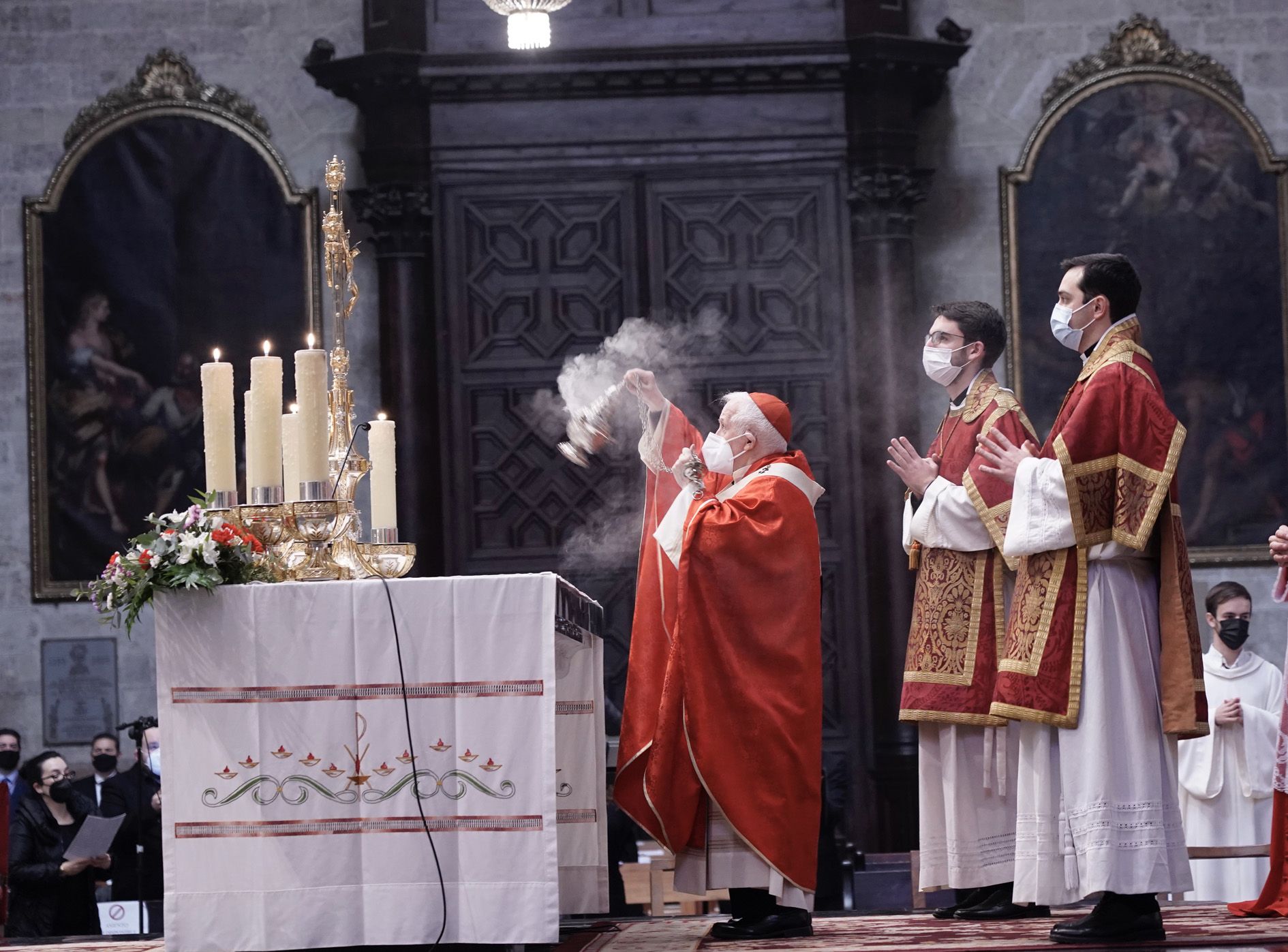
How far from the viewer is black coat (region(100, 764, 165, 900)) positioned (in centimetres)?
816

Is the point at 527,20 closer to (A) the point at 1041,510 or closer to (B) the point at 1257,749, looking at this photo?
(A) the point at 1041,510

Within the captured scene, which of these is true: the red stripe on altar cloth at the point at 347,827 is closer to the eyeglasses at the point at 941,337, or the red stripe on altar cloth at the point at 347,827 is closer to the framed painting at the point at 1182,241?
the eyeglasses at the point at 941,337

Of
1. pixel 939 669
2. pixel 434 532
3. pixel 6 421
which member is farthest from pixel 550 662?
pixel 6 421

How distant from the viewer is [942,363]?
5789 millimetres

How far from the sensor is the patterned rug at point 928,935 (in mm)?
4531

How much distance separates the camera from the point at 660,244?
10.1 metres

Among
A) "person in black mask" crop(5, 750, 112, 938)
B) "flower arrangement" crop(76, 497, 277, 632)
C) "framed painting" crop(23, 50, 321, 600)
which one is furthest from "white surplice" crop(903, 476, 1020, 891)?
"framed painting" crop(23, 50, 321, 600)

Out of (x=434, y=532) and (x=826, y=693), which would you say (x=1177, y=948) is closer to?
(x=826, y=693)

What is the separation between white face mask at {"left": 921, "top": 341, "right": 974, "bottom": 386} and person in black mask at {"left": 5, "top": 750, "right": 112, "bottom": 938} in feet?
13.7

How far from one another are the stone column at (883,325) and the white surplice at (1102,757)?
4783 millimetres

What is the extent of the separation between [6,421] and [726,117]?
15.3 feet

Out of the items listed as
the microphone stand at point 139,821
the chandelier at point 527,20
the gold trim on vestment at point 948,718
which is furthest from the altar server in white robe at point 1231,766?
the microphone stand at point 139,821

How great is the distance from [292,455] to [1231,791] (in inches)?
195

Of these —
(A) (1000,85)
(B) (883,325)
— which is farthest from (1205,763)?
(A) (1000,85)
